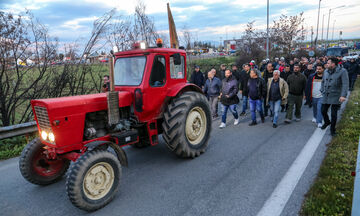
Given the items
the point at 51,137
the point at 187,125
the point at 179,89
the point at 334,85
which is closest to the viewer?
the point at 51,137

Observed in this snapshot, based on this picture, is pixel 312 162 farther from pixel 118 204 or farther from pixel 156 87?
pixel 118 204

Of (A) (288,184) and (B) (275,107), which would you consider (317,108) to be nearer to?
(B) (275,107)

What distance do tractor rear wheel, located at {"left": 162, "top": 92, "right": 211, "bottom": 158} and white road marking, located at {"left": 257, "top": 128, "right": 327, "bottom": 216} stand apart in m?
1.77

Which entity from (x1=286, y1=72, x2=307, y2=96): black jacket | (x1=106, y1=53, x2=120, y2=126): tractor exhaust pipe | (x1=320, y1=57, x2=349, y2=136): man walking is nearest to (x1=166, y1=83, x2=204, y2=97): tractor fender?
Answer: (x1=106, y1=53, x2=120, y2=126): tractor exhaust pipe

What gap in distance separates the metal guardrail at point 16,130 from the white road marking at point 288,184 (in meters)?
5.54

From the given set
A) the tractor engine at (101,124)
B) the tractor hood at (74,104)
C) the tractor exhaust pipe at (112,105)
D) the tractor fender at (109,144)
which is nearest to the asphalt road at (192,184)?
the tractor fender at (109,144)

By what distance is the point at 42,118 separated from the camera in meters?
3.54

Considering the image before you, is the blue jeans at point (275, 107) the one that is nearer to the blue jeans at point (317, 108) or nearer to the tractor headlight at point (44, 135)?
the blue jeans at point (317, 108)

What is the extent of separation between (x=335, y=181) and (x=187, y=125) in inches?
104

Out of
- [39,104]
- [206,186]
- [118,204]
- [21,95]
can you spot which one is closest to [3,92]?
[21,95]

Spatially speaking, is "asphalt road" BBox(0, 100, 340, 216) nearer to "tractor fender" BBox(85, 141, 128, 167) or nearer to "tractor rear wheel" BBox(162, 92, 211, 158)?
"tractor rear wheel" BBox(162, 92, 211, 158)

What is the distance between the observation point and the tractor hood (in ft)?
11.1

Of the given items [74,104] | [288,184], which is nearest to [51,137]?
[74,104]

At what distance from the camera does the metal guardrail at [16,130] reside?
218 inches
